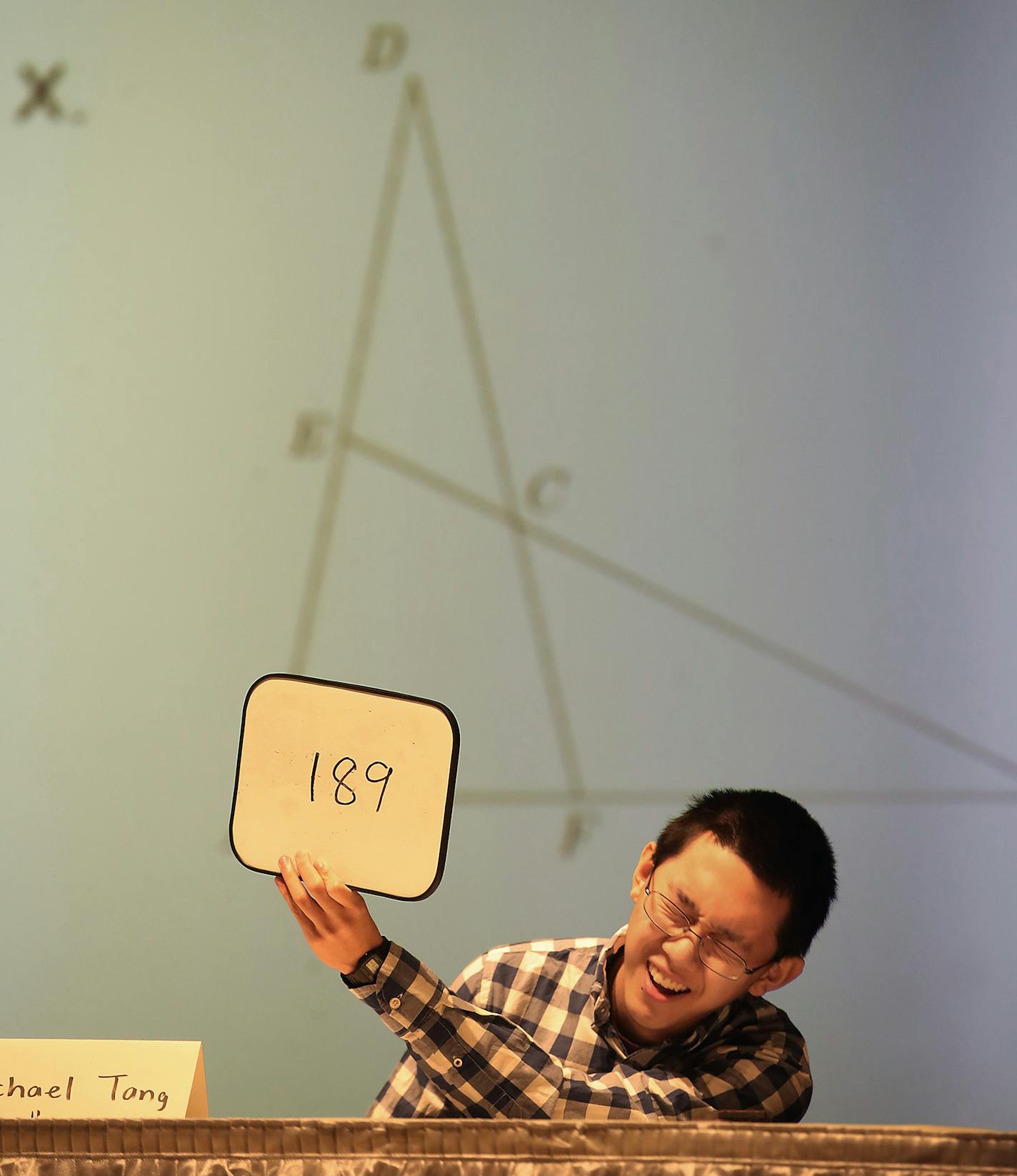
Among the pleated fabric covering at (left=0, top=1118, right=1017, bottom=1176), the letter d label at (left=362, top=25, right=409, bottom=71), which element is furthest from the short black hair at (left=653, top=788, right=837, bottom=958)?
the letter d label at (left=362, top=25, right=409, bottom=71)

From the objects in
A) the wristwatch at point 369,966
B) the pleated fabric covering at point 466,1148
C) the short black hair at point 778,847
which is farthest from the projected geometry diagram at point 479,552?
the pleated fabric covering at point 466,1148

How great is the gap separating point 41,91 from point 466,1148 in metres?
1.67

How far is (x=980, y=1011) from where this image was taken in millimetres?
1628

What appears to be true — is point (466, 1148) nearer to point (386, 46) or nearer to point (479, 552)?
point (479, 552)

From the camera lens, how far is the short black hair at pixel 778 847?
0.88 meters

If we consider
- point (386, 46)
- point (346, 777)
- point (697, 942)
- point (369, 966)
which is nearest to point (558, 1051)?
point (697, 942)

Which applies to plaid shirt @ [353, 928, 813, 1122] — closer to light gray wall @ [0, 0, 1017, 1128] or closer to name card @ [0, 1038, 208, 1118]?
name card @ [0, 1038, 208, 1118]

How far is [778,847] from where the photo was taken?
89 centimetres

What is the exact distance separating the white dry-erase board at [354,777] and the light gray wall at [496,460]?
98cm

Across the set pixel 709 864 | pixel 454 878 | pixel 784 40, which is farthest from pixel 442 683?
pixel 784 40

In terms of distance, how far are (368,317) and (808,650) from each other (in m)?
0.83

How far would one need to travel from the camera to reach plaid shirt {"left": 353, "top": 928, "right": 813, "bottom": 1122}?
73 cm

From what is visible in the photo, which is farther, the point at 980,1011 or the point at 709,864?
the point at 980,1011

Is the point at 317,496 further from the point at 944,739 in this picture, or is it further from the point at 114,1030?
the point at 944,739
